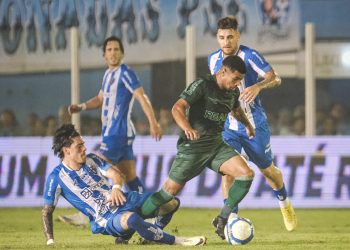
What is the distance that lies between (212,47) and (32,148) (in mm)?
2988

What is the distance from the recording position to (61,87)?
1570 centimetres

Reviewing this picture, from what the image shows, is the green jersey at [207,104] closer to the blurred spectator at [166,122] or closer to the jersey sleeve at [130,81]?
the jersey sleeve at [130,81]

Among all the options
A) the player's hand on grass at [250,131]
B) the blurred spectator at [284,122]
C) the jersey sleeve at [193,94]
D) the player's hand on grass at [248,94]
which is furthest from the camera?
the blurred spectator at [284,122]

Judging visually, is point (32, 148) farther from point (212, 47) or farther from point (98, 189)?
point (98, 189)

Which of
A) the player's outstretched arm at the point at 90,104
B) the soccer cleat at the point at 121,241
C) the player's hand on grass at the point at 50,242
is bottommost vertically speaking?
the soccer cleat at the point at 121,241

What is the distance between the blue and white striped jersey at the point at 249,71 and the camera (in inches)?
401

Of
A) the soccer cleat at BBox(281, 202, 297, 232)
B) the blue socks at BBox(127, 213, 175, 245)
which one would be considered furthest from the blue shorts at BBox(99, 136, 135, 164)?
the blue socks at BBox(127, 213, 175, 245)

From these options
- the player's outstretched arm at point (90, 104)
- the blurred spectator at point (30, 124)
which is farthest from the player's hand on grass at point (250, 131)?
the blurred spectator at point (30, 124)


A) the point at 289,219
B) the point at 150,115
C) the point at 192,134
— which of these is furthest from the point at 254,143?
the point at 192,134

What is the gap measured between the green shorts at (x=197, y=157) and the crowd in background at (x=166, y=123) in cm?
591

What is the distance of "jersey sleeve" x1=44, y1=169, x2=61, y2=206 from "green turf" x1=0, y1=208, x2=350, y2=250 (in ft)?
1.27

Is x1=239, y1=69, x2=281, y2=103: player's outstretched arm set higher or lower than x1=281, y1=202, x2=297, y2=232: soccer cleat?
higher

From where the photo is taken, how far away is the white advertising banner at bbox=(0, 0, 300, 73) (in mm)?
15734

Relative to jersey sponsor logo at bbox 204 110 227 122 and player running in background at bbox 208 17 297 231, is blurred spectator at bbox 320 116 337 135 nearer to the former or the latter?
player running in background at bbox 208 17 297 231
